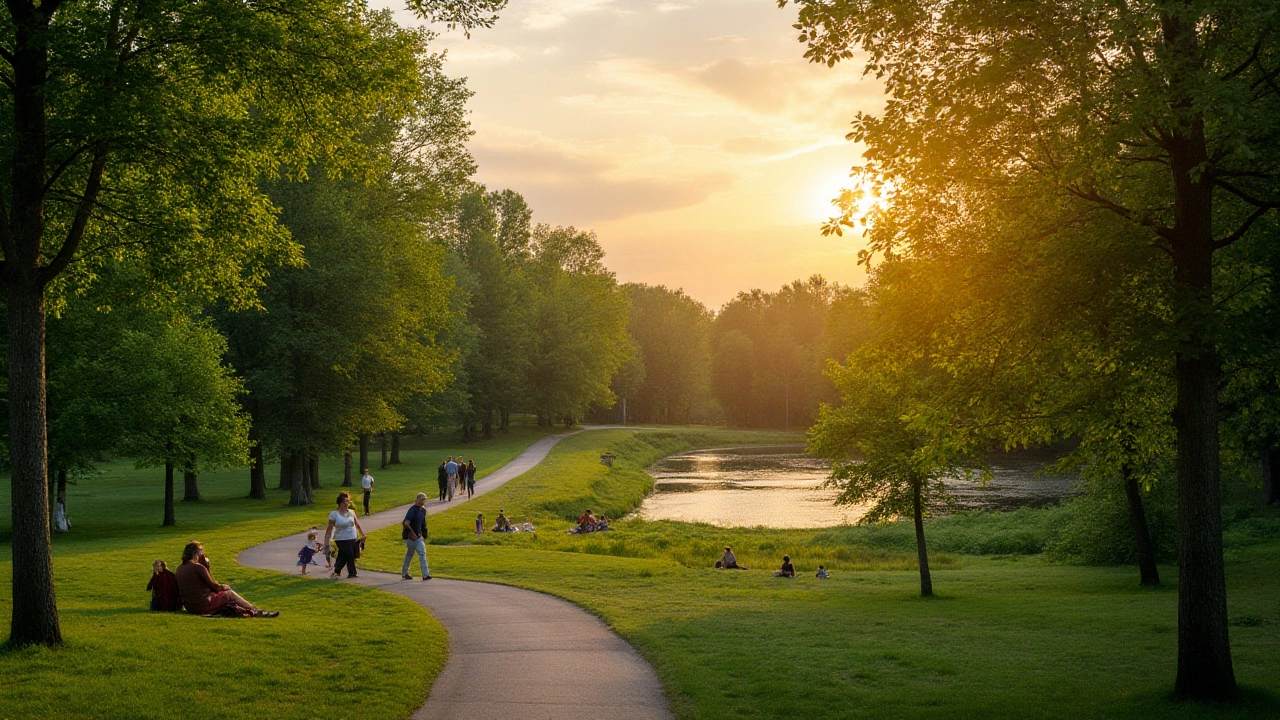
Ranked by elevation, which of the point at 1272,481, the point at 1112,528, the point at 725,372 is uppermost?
the point at 725,372

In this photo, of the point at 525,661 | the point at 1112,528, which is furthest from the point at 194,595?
Answer: the point at 1112,528

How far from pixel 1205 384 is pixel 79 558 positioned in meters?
25.4

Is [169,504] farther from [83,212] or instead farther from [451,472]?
[83,212]

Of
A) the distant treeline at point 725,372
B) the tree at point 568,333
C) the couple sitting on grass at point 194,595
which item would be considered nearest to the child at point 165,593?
the couple sitting on grass at point 194,595

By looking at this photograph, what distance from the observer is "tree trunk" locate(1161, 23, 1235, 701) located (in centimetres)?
1104

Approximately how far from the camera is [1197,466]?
11.2 metres

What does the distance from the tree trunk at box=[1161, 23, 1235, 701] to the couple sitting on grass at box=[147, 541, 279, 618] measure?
1400 cm

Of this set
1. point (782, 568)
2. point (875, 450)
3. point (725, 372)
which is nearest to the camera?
point (875, 450)

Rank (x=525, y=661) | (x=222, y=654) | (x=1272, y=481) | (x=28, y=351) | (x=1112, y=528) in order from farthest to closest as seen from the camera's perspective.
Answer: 1. (x=1272, y=481)
2. (x=1112, y=528)
3. (x=525, y=661)
4. (x=222, y=654)
5. (x=28, y=351)

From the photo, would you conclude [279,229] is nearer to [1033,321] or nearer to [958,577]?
[1033,321]

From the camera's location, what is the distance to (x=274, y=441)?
4016 cm

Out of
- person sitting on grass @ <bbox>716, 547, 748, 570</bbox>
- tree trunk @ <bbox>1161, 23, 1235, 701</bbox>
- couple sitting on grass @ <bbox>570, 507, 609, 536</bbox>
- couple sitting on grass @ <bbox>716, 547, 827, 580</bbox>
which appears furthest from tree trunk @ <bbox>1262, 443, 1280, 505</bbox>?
tree trunk @ <bbox>1161, 23, 1235, 701</bbox>

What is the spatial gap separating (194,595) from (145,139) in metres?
7.62

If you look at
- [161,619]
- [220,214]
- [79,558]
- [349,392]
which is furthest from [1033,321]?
[349,392]
